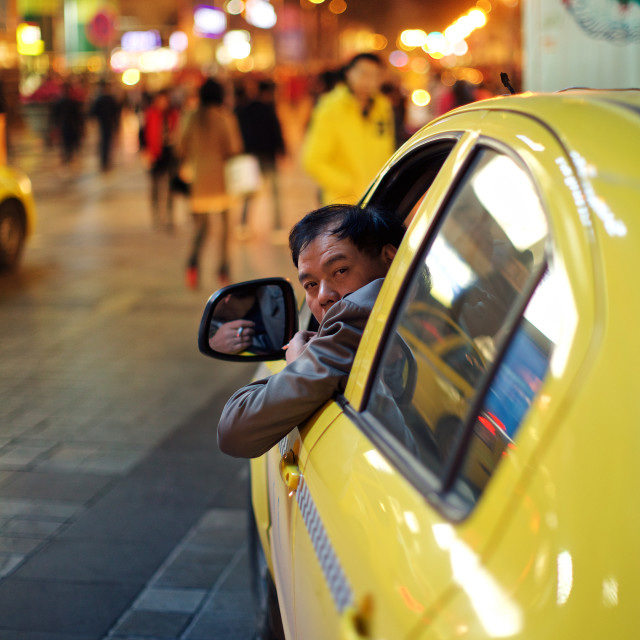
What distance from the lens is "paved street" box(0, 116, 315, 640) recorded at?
3734 mm

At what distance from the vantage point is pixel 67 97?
81.9ft

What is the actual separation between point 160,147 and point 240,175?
5379mm

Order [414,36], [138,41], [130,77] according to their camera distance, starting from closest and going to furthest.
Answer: [130,77] → [138,41] → [414,36]

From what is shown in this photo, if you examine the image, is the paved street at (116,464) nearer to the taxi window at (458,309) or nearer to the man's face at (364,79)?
the taxi window at (458,309)

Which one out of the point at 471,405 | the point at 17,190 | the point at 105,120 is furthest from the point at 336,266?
the point at 105,120

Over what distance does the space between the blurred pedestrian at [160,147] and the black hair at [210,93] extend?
14.2 ft

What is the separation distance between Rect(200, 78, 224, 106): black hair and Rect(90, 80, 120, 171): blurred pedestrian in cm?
1372

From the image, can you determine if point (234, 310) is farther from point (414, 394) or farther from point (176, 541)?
point (176, 541)

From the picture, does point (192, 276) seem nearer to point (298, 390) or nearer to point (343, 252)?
point (343, 252)

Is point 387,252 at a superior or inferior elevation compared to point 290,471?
superior

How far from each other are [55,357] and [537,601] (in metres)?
6.81

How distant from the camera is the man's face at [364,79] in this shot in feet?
23.4

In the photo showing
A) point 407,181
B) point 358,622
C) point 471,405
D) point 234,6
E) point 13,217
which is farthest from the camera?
point 234,6

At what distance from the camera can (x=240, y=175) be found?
10.1 metres
